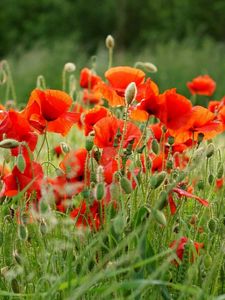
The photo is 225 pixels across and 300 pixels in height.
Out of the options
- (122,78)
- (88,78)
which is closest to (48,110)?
(122,78)

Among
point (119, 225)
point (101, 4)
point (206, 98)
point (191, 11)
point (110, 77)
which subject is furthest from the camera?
point (101, 4)

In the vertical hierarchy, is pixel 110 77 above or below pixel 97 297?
above

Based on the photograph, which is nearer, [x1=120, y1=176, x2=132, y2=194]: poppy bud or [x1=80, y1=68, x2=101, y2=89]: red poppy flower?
[x1=120, y1=176, x2=132, y2=194]: poppy bud

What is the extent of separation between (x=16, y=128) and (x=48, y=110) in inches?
3.9

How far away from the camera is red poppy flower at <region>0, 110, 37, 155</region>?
1802mm

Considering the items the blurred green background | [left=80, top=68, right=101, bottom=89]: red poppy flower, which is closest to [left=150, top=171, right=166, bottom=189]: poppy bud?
[left=80, top=68, right=101, bottom=89]: red poppy flower

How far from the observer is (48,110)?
6.18 ft

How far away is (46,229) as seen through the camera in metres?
1.64

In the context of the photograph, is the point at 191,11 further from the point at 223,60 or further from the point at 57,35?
the point at 223,60

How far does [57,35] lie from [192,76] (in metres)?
7.35

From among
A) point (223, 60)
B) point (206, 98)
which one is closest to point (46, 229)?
point (206, 98)

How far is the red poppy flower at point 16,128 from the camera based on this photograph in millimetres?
1802

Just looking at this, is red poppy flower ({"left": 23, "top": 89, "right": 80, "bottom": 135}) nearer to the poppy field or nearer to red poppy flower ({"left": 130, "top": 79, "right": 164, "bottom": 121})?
the poppy field

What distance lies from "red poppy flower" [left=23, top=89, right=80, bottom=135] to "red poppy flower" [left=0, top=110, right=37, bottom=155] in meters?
0.04
